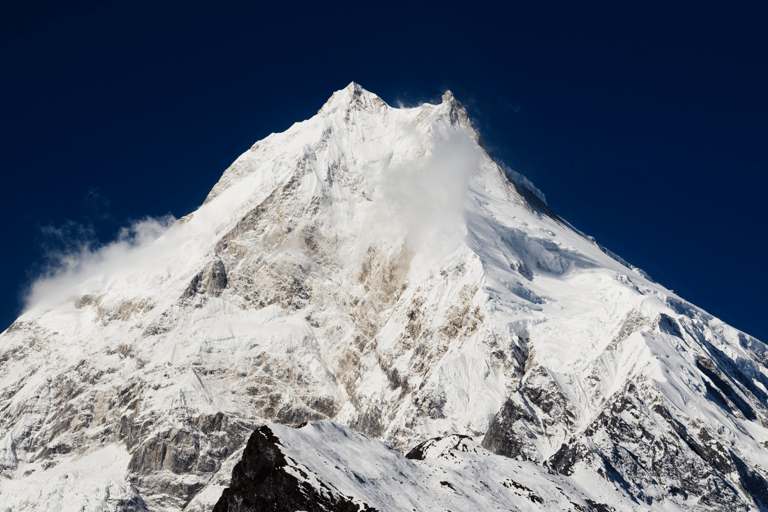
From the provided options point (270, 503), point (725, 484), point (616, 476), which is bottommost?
point (270, 503)

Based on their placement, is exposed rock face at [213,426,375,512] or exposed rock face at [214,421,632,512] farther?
exposed rock face at [214,421,632,512]

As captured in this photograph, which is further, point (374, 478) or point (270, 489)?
point (374, 478)

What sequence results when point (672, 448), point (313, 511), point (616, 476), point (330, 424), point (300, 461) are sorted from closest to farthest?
point (313, 511) → point (300, 461) → point (330, 424) → point (616, 476) → point (672, 448)

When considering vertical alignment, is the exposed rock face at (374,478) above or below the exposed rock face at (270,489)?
above

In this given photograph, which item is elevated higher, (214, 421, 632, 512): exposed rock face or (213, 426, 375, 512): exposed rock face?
(214, 421, 632, 512): exposed rock face

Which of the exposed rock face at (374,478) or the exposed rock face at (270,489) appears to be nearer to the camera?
the exposed rock face at (270,489)

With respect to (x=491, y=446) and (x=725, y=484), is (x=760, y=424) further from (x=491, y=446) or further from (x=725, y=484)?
(x=491, y=446)

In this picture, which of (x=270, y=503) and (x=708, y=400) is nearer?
(x=270, y=503)

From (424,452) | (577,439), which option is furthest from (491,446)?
(424,452)

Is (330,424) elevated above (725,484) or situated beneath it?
situated beneath

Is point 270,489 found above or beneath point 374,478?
beneath

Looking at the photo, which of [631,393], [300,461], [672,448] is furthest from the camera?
[631,393]
